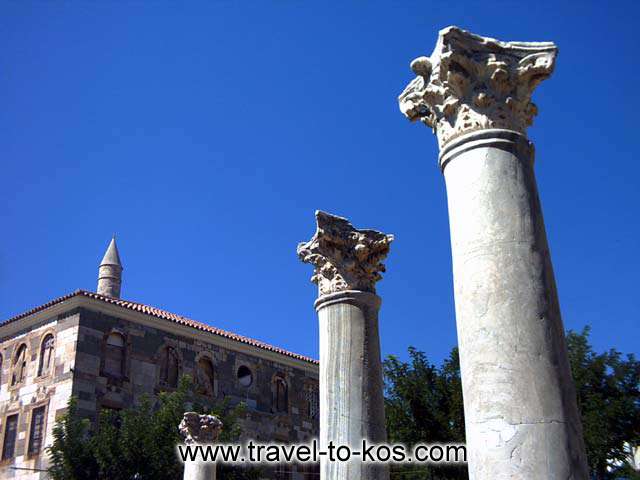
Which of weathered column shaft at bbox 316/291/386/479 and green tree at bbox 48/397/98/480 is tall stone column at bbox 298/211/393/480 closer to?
weathered column shaft at bbox 316/291/386/479

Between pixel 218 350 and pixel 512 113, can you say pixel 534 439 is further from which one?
pixel 218 350

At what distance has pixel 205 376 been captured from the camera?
29656 mm

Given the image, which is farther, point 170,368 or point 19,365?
point 170,368

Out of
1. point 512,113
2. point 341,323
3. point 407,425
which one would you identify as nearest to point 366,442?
point 341,323

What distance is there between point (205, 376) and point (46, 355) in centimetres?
598

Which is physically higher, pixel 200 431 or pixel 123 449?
pixel 123 449

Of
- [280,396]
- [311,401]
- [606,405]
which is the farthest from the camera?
[311,401]

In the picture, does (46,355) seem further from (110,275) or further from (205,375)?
(110,275)

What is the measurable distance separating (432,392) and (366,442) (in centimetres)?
1484

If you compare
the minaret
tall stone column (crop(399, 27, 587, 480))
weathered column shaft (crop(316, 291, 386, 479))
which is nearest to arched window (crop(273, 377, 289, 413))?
the minaret

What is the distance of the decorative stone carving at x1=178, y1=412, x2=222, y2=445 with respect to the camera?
14.7 meters

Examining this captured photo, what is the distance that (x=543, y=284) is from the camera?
524 centimetres

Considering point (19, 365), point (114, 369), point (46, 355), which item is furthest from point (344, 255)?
point (19, 365)

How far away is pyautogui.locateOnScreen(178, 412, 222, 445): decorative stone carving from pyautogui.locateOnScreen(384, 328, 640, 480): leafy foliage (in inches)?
322
